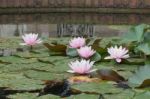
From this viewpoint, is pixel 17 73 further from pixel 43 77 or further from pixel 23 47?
pixel 23 47

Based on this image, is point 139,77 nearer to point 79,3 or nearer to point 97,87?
point 97,87

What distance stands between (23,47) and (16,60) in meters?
0.54

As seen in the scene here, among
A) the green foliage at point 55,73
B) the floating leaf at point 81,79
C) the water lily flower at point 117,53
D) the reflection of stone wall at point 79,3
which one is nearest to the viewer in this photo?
the green foliage at point 55,73

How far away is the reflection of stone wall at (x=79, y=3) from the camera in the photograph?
10031mm

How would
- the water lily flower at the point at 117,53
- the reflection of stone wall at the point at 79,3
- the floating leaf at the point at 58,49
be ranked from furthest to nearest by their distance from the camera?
the reflection of stone wall at the point at 79,3, the floating leaf at the point at 58,49, the water lily flower at the point at 117,53

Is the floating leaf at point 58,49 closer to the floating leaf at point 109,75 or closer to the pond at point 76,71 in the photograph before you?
the pond at point 76,71

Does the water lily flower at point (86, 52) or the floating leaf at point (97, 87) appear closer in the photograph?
the floating leaf at point (97, 87)

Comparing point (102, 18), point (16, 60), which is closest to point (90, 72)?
point (16, 60)

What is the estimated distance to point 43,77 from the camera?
2.12 m

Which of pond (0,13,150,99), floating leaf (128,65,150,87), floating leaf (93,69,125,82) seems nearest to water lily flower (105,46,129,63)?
pond (0,13,150,99)

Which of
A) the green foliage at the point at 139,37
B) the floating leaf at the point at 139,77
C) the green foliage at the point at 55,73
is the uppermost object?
the green foliage at the point at 139,37

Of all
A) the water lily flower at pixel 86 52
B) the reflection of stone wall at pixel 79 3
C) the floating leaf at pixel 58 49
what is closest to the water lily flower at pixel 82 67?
the water lily flower at pixel 86 52

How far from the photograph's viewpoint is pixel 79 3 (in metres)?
10.2

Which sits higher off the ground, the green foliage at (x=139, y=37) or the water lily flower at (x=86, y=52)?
the green foliage at (x=139, y=37)
